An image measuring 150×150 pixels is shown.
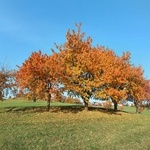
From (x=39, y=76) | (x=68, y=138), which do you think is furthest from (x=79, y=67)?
(x=68, y=138)

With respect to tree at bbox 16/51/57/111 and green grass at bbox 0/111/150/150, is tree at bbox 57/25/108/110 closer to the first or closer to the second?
tree at bbox 16/51/57/111

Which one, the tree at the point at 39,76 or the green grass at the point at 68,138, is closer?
the green grass at the point at 68,138

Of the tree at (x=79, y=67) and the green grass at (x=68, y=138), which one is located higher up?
the tree at (x=79, y=67)

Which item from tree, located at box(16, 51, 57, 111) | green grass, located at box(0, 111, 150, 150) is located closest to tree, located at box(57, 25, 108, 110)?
tree, located at box(16, 51, 57, 111)

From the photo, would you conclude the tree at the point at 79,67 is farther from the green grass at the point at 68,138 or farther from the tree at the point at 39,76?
the green grass at the point at 68,138

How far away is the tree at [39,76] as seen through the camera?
35031 mm

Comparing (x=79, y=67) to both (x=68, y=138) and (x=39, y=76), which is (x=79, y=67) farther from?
(x=68, y=138)

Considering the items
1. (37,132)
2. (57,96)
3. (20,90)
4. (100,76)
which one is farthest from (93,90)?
(37,132)

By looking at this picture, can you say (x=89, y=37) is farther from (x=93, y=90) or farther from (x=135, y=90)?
(x=135, y=90)

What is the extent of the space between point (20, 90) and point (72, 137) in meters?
18.3

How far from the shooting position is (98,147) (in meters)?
18.2

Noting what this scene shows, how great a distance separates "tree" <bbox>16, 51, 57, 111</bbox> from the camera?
35.0m

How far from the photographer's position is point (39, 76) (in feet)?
116

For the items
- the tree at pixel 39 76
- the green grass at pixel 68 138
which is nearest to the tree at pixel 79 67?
the tree at pixel 39 76
